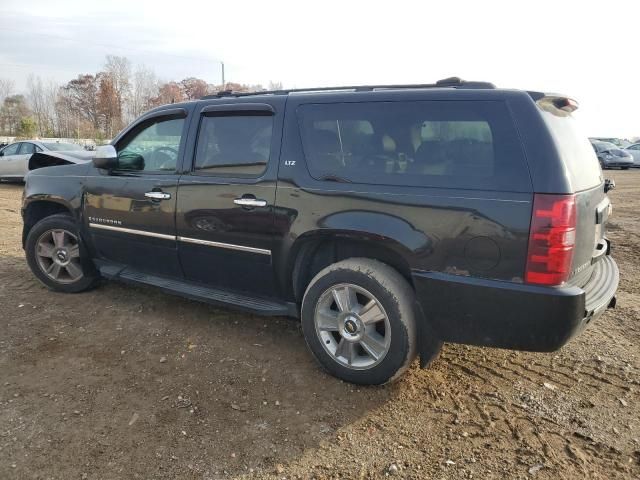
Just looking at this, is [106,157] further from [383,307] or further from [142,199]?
[383,307]

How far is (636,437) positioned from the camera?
8.84 ft

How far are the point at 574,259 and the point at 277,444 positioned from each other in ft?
6.21

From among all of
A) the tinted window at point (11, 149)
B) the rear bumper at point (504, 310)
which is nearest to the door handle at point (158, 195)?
the rear bumper at point (504, 310)

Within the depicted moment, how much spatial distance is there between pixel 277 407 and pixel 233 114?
2.19m

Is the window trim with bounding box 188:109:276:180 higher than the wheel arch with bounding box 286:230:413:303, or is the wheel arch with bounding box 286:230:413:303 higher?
the window trim with bounding box 188:109:276:180

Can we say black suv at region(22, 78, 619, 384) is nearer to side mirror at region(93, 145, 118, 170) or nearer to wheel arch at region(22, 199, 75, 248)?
side mirror at region(93, 145, 118, 170)

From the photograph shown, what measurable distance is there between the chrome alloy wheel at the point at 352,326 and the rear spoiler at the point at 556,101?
1490mm

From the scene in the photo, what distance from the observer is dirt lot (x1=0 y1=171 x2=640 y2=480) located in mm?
2498

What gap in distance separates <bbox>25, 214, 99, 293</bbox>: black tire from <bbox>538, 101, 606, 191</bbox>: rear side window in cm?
417

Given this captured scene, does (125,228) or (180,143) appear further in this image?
(125,228)

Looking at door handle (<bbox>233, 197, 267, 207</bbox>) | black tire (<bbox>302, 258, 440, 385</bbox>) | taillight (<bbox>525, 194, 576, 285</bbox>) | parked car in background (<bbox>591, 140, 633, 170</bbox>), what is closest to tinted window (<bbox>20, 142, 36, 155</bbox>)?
door handle (<bbox>233, 197, 267, 207</bbox>)

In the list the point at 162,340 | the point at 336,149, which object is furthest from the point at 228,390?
the point at 336,149

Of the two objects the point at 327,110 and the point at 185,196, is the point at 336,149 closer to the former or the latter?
the point at 327,110

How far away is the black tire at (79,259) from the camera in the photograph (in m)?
4.80
